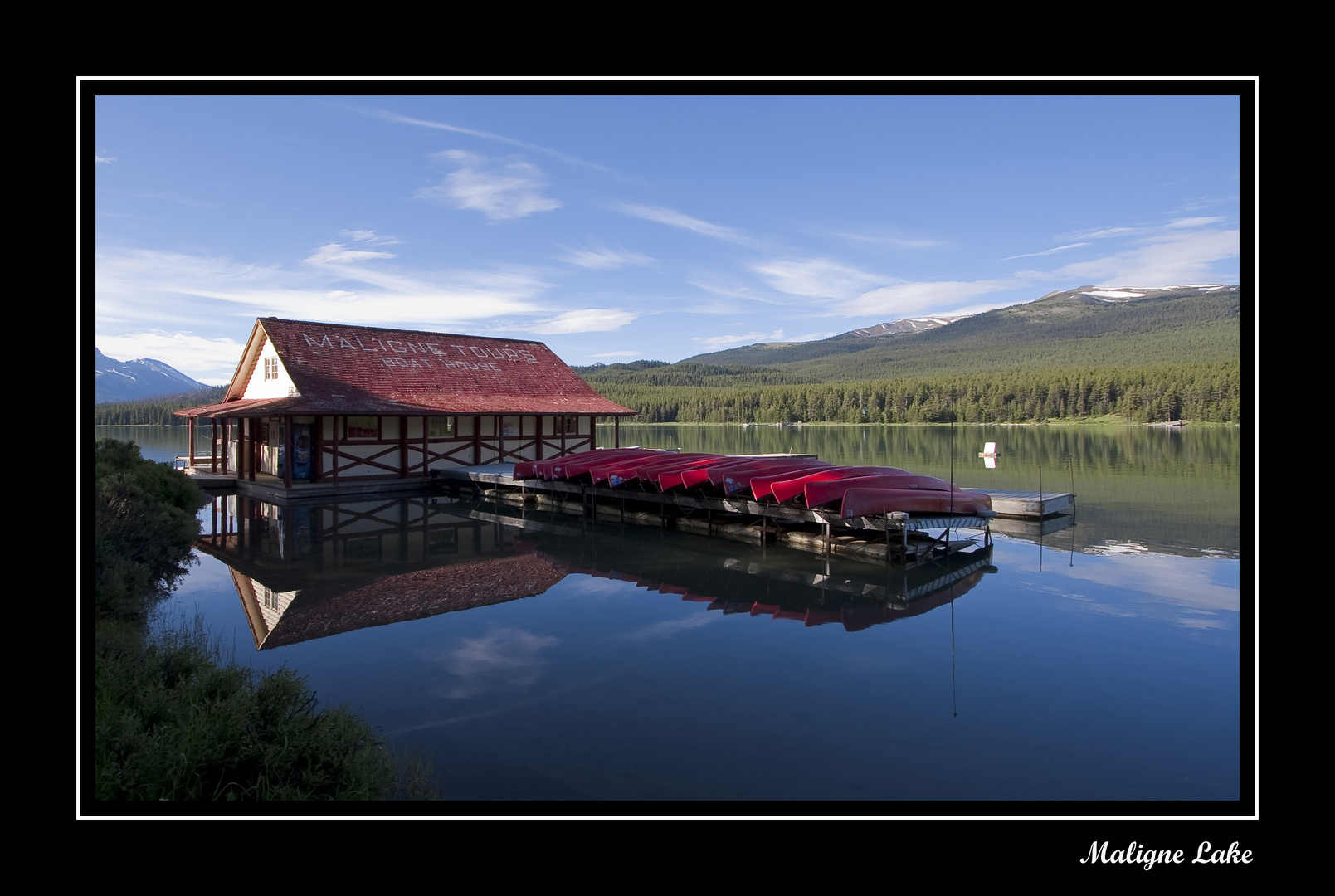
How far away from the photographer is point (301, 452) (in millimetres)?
22438

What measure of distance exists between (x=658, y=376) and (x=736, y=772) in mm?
185722

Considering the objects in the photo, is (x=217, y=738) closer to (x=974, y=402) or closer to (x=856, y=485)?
(x=856, y=485)

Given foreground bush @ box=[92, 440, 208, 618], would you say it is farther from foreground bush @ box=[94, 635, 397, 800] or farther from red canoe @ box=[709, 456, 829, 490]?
red canoe @ box=[709, 456, 829, 490]

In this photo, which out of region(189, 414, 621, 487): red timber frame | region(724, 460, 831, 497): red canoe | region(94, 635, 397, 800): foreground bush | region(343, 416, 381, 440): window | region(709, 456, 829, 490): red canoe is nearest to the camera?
region(94, 635, 397, 800): foreground bush

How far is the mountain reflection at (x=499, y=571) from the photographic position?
9.45 meters

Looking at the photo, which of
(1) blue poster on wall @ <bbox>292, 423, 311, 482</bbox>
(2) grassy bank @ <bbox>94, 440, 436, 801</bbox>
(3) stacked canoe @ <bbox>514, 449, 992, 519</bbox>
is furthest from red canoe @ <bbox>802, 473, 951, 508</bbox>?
(1) blue poster on wall @ <bbox>292, 423, 311, 482</bbox>

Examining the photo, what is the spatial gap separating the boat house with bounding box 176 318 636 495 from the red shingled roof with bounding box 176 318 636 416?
0.05m

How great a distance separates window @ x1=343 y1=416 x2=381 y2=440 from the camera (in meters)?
23.0

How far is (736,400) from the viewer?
4513 inches

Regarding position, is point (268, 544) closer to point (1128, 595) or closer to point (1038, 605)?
point (1038, 605)

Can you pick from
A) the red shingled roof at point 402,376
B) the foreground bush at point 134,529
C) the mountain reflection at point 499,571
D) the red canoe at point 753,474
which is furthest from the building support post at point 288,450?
the red canoe at point 753,474

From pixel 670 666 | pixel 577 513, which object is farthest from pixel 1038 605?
pixel 577 513

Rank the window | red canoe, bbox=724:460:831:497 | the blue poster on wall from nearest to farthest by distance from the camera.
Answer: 1. red canoe, bbox=724:460:831:497
2. the blue poster on wall
3. the window

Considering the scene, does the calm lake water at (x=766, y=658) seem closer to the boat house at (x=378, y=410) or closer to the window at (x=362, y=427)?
the boat house at (x=378, y=410)
